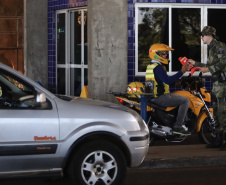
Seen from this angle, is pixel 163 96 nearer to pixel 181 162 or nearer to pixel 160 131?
pixel 160 131

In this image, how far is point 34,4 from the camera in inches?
637

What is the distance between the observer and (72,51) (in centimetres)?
1559

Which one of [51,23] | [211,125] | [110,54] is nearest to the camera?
[211,125]

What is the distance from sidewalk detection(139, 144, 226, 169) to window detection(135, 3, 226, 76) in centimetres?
374

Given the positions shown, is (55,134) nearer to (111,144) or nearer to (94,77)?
(111,144)

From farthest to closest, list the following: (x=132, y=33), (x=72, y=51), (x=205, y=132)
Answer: (x=72, y=51), (x=132, y=33), (x=205, y=132)

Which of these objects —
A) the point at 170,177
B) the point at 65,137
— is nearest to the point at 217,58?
the point at 170,177

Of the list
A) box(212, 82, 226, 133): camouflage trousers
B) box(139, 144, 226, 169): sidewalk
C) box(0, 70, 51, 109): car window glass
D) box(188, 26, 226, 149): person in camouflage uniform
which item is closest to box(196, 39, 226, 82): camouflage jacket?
box(188, 26, 226, 149): person in camouflage uniform

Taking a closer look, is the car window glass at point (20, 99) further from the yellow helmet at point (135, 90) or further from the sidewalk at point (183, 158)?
the yellow helmet at point (135, 90)

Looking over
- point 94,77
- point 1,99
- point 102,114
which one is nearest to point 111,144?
point 102,114

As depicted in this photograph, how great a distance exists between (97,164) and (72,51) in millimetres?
8570

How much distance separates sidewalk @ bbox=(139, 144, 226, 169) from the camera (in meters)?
9.36

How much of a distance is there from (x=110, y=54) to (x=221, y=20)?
250cm

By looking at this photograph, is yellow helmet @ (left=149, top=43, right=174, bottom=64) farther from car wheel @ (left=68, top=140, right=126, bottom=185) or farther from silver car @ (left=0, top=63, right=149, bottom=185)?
car wheel @ (left=68, top=140, right=126, bottom=185)
